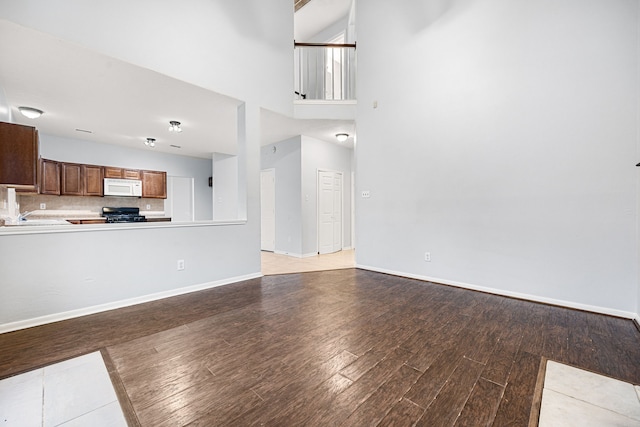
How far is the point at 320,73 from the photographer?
596 cm

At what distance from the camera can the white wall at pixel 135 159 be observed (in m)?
5.80

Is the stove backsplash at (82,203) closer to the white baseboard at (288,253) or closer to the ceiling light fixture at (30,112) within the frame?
the ceiling light fixture at (30,112)

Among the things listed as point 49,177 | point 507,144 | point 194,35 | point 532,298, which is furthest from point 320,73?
point 49,177

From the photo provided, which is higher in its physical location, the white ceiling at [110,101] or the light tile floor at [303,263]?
the white ceiling at [110,101]

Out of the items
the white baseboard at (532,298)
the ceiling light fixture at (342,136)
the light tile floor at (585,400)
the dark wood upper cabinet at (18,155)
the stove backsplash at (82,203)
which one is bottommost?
the light tile floor at (585,400)

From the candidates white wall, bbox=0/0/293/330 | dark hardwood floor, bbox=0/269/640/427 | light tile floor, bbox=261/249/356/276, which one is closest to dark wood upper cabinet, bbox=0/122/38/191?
white wall, bbox=0/0/293/330

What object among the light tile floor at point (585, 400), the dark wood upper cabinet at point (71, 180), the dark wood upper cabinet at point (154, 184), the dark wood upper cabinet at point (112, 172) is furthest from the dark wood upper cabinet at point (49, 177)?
the light tile floor at point (585, 400)

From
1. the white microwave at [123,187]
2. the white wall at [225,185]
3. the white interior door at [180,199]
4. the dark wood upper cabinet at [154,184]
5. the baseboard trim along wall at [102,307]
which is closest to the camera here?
the baseboard trim along wall at [102,307]

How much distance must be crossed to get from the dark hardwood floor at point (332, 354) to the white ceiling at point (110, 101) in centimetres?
259

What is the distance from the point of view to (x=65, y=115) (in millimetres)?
4418

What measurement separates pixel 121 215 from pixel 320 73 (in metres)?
5.78

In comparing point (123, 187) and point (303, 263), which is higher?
point (123, 187)

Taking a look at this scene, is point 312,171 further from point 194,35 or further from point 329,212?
point 194,35

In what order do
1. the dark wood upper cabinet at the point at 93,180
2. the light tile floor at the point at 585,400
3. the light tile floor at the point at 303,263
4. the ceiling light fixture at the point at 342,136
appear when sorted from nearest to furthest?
1. the light tile floor at the point at 585,400
2. the light tile floor at the point at 303,263
3. the ceiling light fixture at the point at 342,136
4. the dark wood upper cabinet at the point at 93,180
